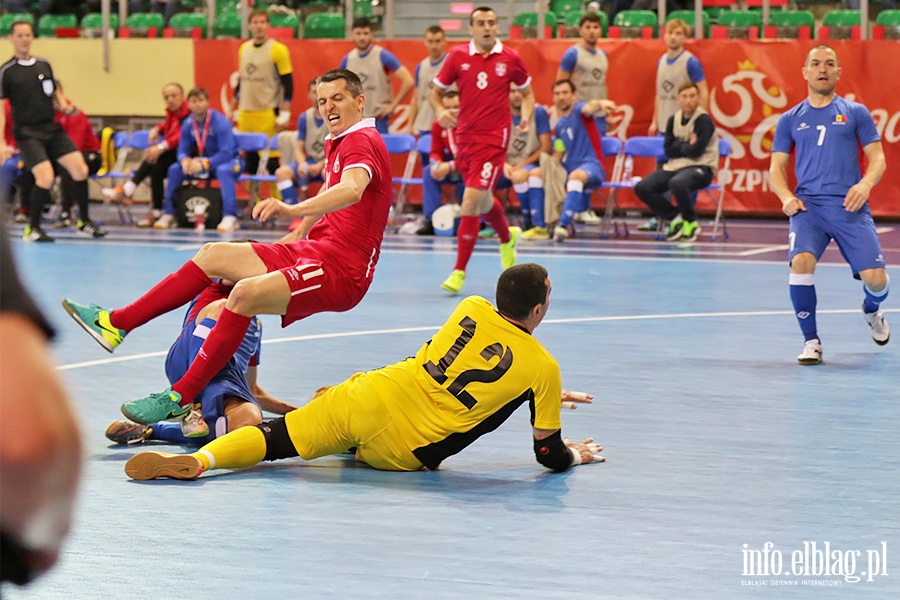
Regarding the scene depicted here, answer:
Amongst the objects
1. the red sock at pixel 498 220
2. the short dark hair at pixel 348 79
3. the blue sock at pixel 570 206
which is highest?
the short dark hair at pixel 348 79

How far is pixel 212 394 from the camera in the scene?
6000 mm

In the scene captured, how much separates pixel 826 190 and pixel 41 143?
10392 mm

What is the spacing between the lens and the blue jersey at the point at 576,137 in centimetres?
1666

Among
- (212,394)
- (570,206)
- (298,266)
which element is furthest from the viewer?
(570,206)

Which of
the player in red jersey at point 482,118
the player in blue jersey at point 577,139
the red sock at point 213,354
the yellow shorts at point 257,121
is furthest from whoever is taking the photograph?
the yellow shorts at point 257,121

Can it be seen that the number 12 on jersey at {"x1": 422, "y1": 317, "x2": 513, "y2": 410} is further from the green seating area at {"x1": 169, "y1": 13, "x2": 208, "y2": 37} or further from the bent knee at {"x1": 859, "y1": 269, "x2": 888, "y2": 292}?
the green seating area at {"x1": 169, "y1": 13, "x2": 208, "y2": 37}

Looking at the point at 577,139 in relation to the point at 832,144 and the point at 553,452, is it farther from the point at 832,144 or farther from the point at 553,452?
→ the point at 553,452

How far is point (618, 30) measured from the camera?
18922mm

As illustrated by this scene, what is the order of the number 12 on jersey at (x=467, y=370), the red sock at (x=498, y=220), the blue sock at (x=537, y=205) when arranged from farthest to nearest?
the blue sock at (x=537, y=205)
the red sock at (x=498, y=220)
the number 12 on jersey at (x=467, y=370)

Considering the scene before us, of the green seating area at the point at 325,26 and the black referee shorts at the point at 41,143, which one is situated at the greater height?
the green seating area at the point at 325,26

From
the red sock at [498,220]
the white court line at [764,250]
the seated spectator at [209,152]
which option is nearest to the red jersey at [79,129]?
the seated spectator at [209,152]

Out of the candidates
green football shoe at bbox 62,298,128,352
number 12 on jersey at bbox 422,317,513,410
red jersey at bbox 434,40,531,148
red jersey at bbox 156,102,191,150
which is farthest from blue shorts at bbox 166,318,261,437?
red jersey at bbox 156,102,191,150

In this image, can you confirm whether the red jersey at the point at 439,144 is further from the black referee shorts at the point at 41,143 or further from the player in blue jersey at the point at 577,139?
the black referee shorts at the point at 41,143

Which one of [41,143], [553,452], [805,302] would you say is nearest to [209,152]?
[41,143]
